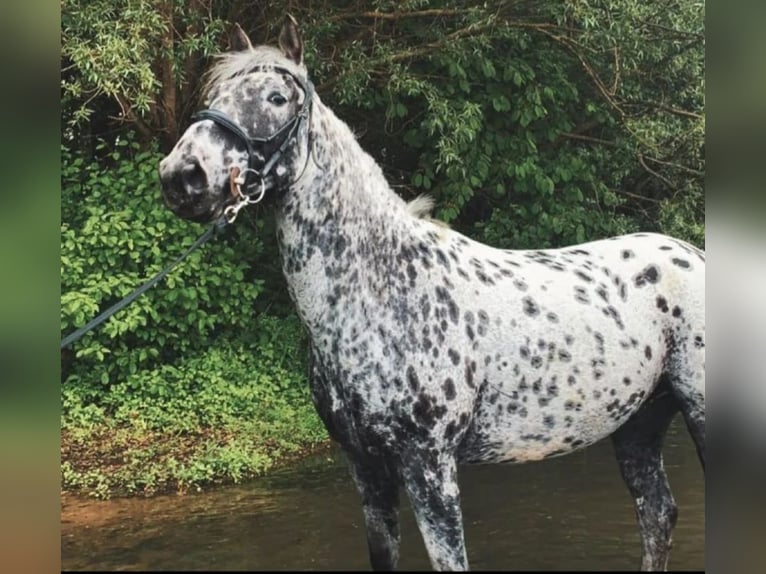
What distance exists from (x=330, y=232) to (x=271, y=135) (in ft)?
1.27

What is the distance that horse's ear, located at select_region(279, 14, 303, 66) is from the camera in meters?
2.79

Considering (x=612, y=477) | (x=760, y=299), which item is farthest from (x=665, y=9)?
(x=760, y=299)

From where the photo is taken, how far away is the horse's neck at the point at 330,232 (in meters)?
2.72

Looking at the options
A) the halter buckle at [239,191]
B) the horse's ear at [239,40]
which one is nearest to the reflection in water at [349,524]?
the halter buckle at [239,191]

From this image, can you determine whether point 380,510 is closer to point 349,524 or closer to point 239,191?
point 239,191

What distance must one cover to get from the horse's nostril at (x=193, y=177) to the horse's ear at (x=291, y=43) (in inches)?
23.2

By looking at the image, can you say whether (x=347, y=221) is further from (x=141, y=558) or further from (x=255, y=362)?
(x=255, y=362)

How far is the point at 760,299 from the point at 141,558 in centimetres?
349

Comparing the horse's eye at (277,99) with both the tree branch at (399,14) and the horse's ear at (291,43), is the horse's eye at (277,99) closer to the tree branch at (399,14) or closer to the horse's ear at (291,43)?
the horse's ear at (291,43)

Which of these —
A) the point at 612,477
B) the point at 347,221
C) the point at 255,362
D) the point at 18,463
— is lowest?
the point at 612,477

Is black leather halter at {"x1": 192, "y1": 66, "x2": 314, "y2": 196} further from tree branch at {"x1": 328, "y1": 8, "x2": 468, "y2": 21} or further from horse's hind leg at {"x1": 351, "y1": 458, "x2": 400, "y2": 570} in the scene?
tree branch at {"x1": 328, "y1": 8, "x2": 468, "y2": 21}

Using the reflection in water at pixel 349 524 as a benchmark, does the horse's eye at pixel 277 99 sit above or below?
above

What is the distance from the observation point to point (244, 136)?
2.57 m

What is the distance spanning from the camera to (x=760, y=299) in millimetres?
1670
